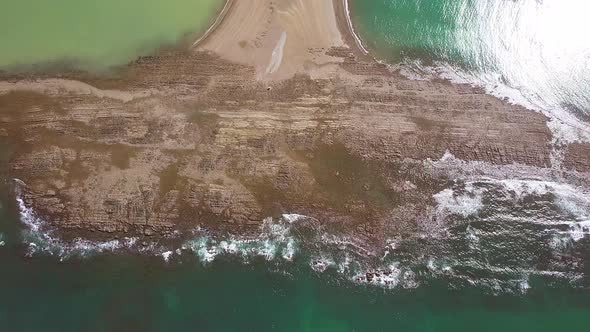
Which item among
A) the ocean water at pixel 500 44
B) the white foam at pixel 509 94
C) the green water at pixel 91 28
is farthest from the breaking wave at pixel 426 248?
the green water at pixel 91 28

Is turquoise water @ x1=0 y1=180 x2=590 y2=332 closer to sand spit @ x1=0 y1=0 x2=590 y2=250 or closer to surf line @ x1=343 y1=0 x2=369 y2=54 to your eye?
sand spit @ x1=0 y1=0 x2=590 y2=250

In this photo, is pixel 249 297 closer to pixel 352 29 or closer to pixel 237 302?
pixel 237 302

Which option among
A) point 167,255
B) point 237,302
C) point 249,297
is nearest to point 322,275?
point 249,297

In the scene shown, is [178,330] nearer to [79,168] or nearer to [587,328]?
[79,168]

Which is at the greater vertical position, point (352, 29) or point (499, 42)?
point (352, 29)

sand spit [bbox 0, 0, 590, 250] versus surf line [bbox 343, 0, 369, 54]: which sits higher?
surf line [bbox 343, 0, 369, 54]

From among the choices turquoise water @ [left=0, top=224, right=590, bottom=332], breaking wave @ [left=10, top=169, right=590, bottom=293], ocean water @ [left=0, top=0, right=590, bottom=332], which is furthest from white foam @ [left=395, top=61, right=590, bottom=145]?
turquoise water @ [left=0, top=224, right=590, bottom=332]

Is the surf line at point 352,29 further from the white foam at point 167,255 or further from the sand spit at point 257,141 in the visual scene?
the white foam at point 167,255
